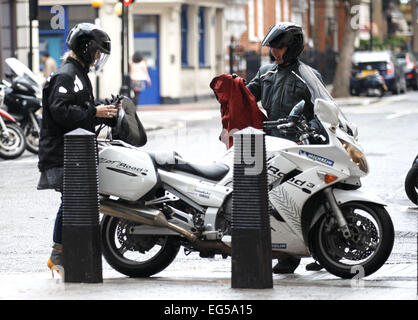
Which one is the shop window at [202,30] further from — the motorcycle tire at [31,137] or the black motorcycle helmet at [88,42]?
the black motorcycle helmet at [88,42]

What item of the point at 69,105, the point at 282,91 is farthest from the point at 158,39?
the point at 69,105

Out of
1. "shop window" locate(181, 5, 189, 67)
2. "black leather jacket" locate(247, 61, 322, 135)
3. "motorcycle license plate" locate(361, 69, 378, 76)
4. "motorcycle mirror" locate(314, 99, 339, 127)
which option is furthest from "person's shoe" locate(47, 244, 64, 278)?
"motorcycle license plate" locate(361, 69, 378, 76)

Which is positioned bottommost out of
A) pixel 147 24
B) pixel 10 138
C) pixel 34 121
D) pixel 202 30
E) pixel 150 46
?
pixel 10 138

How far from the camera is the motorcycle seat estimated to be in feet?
26.0

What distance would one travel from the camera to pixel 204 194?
25.8 ft

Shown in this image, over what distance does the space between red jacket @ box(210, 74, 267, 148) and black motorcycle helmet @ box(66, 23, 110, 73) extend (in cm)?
82

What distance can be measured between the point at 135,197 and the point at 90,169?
1.79 feet

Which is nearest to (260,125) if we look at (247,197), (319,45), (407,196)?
(247,197)

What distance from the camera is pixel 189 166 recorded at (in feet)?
26.2

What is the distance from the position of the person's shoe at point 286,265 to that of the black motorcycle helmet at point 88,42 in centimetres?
195

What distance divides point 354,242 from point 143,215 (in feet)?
4.70

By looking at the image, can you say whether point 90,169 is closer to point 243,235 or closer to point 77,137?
point 77,137

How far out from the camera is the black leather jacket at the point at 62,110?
795 cm

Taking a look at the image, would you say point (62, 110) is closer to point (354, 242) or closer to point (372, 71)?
point (354, 242)
